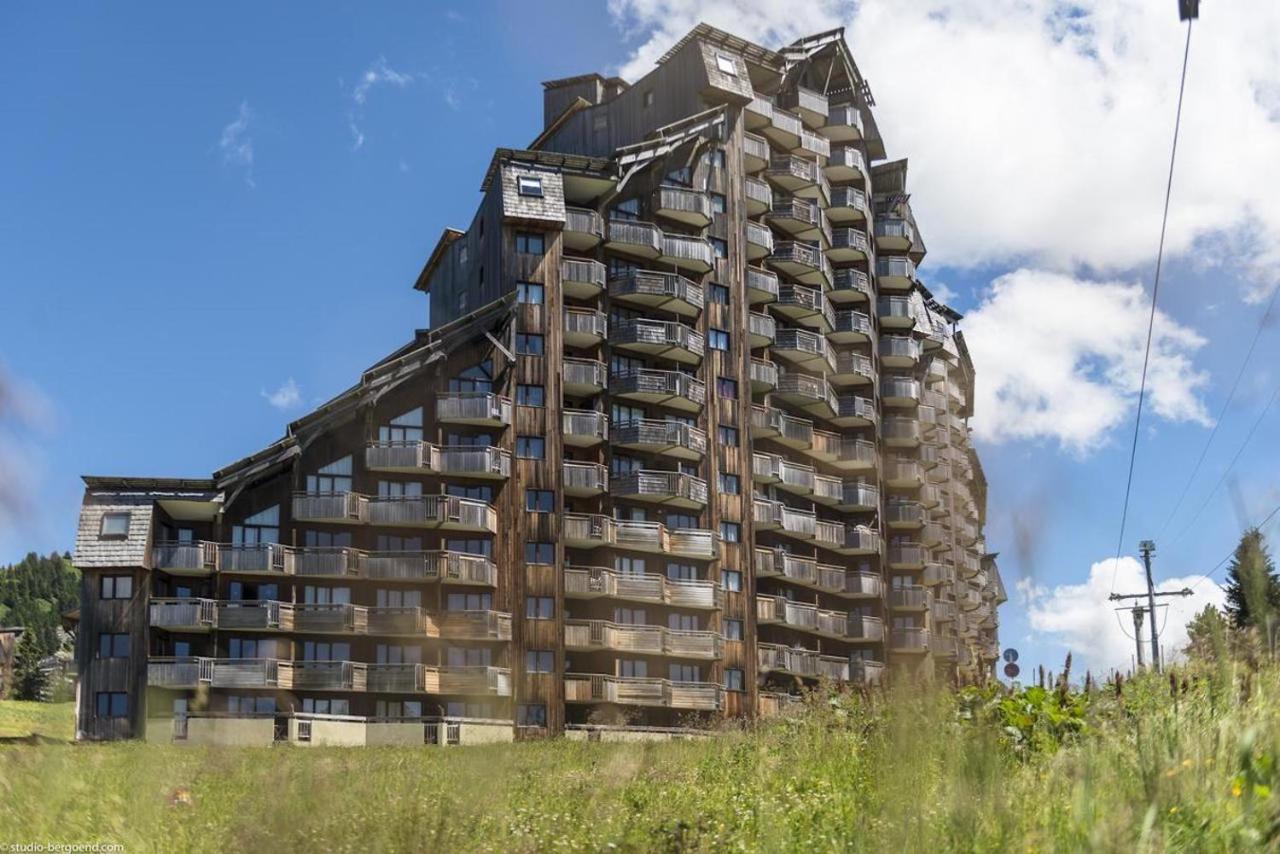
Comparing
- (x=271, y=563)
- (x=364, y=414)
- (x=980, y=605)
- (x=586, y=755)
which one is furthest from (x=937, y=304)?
(x=586, y=755)

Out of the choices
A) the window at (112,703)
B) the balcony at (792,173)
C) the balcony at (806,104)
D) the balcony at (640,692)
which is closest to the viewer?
the window at (112,703)

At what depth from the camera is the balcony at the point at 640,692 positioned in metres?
67.8

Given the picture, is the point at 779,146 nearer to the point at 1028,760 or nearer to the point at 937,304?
the point at 937,304

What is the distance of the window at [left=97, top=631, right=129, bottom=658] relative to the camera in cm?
6175

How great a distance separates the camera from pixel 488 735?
208 feet

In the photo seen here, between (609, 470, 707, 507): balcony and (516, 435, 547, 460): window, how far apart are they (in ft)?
15.3

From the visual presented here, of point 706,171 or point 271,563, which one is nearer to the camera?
point 271,563

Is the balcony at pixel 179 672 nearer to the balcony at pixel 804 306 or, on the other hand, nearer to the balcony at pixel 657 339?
the balcony at pixel 657 339

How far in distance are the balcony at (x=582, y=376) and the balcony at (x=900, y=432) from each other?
30987mm

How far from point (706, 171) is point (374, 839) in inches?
2875

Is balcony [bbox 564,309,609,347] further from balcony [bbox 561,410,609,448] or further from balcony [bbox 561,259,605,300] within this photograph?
balcony [bbox 561,410,609,448]

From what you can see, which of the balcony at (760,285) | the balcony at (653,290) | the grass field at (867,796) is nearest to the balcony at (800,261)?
the balcony at (760,285)

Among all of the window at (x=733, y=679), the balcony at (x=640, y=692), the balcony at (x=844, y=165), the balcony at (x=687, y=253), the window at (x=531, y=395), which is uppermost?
the balcony at (x=844, y=165)

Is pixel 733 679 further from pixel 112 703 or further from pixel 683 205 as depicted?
pixel 112 703
